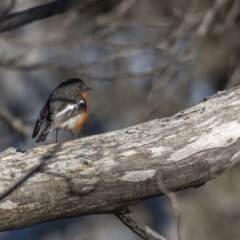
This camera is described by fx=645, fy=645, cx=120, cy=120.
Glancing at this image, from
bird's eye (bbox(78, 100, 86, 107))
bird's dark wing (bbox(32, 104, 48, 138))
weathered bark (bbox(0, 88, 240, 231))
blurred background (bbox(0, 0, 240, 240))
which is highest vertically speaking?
blurred background (bbox(0, 0, 240, 240))

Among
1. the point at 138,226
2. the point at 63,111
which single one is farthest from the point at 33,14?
the point at 63,111

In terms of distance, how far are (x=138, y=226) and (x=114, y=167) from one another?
0.42 metres

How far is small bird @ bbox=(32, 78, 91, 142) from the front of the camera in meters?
5.68

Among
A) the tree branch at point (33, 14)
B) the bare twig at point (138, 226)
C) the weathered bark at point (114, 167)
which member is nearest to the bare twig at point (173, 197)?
the weathered bark at point (114, 167)

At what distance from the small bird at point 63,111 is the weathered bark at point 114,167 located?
3.67 ft

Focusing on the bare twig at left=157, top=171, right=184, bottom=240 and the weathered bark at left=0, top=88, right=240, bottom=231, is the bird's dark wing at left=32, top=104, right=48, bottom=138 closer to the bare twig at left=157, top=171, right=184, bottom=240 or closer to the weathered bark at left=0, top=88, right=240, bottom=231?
the weathered bark at left=0, top=88, right=240, bottom=231

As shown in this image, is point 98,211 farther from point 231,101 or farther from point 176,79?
point 176,79

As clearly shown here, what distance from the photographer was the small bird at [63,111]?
5.68 metres

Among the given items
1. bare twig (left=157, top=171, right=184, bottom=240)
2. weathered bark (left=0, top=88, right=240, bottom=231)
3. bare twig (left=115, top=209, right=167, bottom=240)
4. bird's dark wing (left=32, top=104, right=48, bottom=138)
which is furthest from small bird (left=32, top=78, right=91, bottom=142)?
bare twig (left=157, top=171, right=184, bottom=240)

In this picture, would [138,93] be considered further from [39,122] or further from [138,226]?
[138,226]

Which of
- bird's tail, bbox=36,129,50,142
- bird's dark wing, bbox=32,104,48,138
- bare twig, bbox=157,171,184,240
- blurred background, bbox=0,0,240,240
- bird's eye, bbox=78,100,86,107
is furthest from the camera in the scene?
blurred background, bbox=0,0,240,240

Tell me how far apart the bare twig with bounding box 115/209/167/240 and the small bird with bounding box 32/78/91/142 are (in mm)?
1399

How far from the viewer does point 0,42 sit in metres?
7.09

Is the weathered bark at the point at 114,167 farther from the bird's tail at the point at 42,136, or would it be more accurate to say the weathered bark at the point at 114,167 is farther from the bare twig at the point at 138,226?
the bird's tail at the point at 42,136
